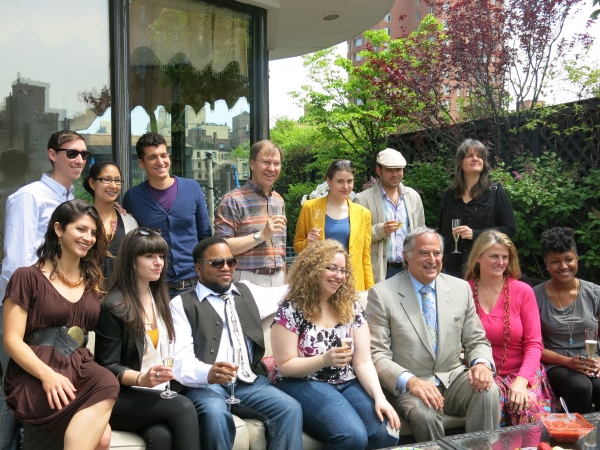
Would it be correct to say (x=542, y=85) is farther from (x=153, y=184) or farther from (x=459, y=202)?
(x=153, y=184)

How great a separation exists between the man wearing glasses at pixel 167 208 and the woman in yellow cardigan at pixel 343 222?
100 cm

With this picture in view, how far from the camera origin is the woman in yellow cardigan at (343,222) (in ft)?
16.8

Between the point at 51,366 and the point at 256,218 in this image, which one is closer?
the point at 51,366

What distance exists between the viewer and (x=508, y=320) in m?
4.34

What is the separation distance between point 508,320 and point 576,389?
631mm

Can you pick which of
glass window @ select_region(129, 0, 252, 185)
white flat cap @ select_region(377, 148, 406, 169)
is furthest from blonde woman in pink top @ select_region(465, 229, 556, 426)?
glass window @ select_region(129, 0, 252, 185)

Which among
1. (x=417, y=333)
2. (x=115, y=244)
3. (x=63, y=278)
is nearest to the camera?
(x=63, y=278)

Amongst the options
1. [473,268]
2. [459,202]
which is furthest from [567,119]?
[473,268]

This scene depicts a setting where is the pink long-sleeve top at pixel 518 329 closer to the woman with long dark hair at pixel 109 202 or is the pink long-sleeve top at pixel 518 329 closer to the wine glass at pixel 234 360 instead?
the wine glass at pixel 234 360

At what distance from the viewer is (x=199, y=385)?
12.0 ft

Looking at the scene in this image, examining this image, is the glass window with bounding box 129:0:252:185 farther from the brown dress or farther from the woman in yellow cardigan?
the brown dress

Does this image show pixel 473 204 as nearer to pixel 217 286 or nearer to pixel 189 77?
pixel 217 286

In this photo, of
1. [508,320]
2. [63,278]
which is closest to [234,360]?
[63,278]

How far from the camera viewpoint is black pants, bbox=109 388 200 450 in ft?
11.1
